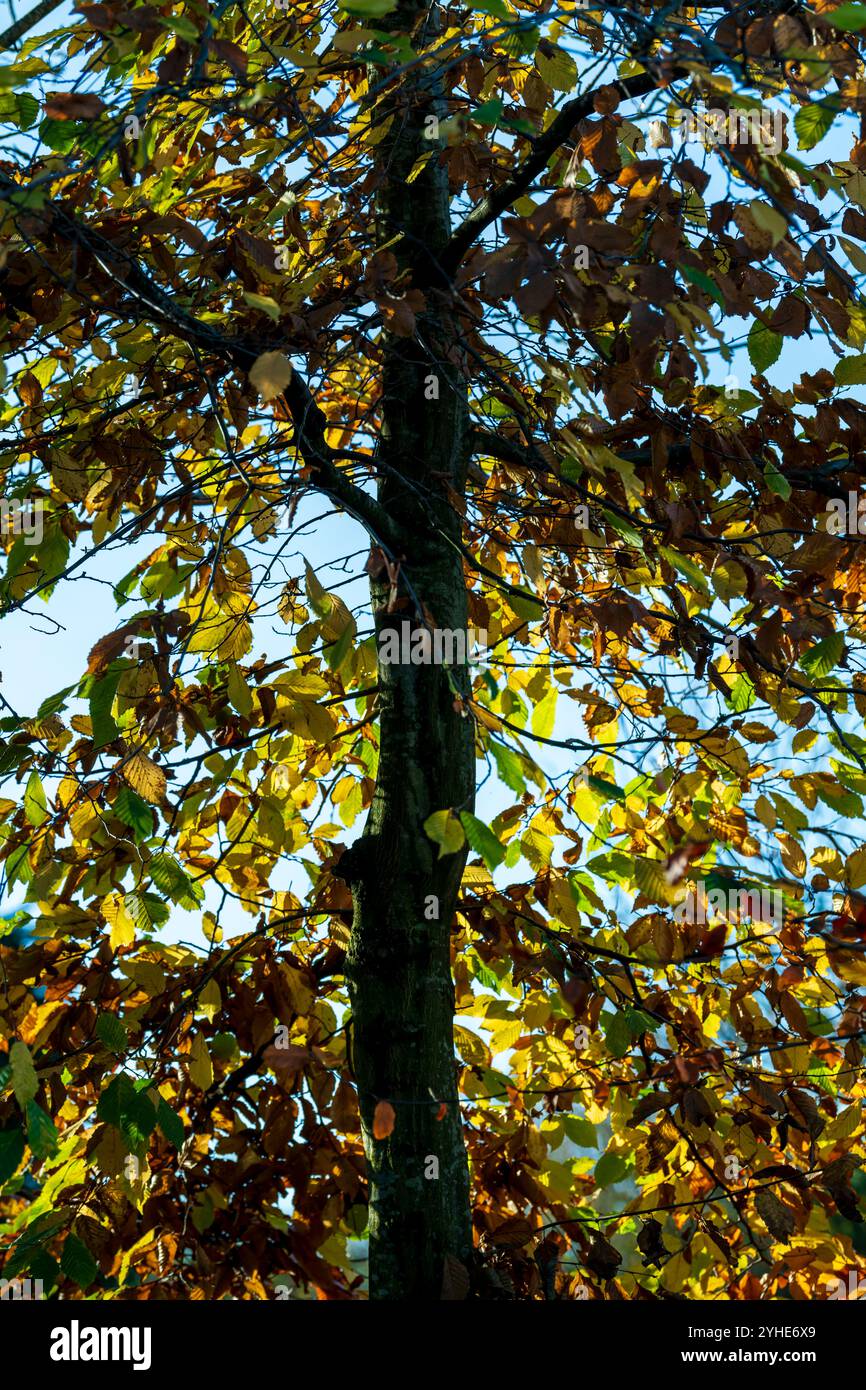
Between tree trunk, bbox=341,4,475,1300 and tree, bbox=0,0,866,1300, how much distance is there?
13 millimetres

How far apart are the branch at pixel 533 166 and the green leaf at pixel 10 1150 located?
2858mm

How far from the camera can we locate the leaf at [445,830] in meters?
2.30

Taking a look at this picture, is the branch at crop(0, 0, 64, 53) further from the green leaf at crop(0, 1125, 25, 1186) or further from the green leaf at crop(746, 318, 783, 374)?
the green leaf at crop(0, 1125, 25, 1186)

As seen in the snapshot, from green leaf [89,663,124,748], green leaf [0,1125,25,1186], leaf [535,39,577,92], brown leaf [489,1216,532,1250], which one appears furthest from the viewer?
brown leaf [489,1216,532,1250]

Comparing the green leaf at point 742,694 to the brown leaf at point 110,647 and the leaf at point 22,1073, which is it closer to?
the brown leaf at point 110,647

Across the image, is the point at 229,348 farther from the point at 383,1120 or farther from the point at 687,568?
the point at 383,1120

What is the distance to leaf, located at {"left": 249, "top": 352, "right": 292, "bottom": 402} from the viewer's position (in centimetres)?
222

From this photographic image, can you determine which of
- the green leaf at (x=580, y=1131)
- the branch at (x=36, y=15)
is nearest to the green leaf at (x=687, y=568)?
the green leaf at (x=580, y=1131)

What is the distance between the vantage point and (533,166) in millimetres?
3277

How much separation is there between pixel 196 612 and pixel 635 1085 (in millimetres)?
2488

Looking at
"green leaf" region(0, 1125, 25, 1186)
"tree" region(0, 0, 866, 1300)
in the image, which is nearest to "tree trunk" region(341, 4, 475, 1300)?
"tree" region(0, 0, 866, 1300)

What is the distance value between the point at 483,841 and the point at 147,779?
2.88 ft

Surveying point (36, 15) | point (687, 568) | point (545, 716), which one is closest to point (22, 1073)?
point (687, 568)
